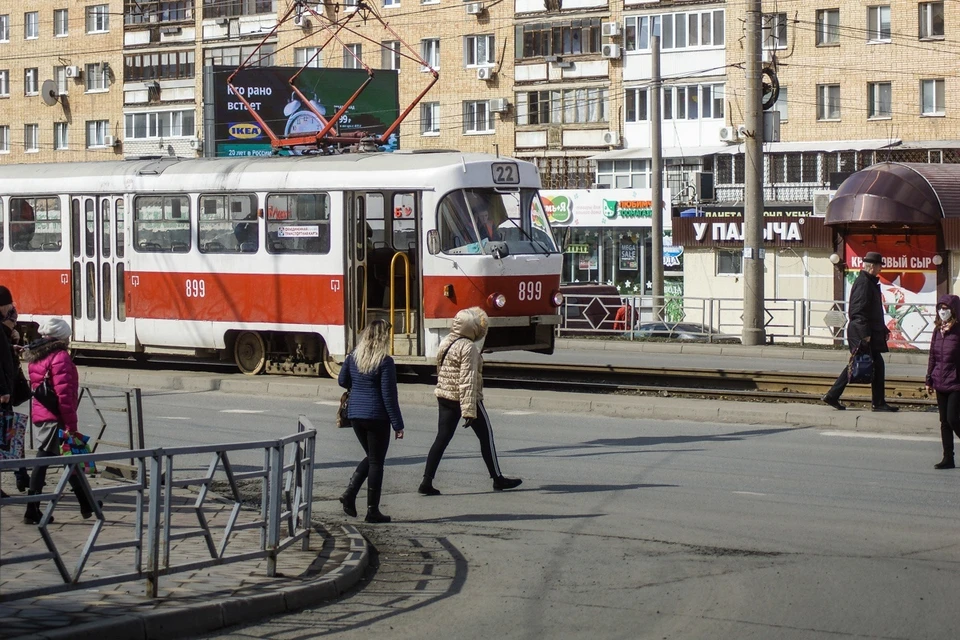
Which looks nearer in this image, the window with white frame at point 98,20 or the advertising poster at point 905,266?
the advertising poster at point 905,266

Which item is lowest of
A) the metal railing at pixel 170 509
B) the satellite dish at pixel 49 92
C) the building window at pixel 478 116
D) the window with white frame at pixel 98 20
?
the metal railing at pixel 170 509

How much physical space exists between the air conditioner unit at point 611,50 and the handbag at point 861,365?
3926 cm

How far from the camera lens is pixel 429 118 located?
191ft

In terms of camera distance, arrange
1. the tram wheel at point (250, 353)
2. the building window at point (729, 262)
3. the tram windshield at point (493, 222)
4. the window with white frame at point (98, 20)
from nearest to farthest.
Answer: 1. the tram windshield at point (493, 222)
2. the tram wheel at point (250, 353)
3. the building window at point (729, 262)
4. the window with white frame at point (98, 20)

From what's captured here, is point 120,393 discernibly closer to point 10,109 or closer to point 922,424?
point 922,424

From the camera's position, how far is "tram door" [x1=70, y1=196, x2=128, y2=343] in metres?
21.2

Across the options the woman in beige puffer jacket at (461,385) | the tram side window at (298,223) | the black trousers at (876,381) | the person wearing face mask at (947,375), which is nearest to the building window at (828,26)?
the tram side window at (298,223)

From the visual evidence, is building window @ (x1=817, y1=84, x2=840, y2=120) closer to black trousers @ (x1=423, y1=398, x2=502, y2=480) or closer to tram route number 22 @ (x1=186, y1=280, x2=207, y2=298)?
tram route number 22 @ (x1=186, y1=280, x2=207, y2=298)

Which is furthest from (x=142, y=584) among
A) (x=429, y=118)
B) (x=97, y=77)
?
(x=97, y=77)

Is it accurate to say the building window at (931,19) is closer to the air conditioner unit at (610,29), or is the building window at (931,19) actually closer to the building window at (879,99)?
the building window at (879,99)

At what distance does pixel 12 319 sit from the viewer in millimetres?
9977

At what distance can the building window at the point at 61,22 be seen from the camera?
220 feet

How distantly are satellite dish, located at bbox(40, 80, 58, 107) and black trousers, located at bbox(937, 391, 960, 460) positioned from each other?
60.9m

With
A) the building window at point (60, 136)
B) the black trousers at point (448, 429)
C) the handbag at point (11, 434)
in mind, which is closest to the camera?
the handbag at point (11, 434)
